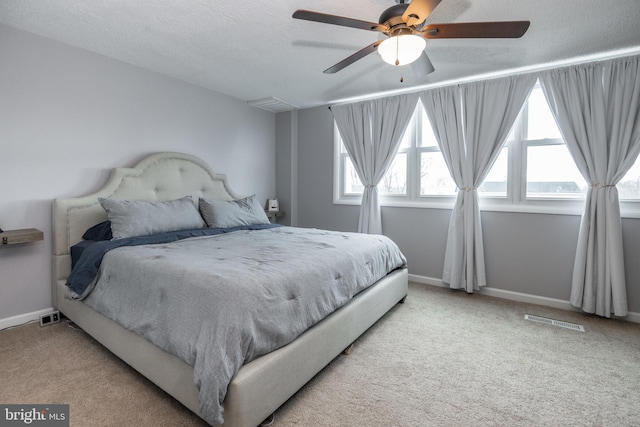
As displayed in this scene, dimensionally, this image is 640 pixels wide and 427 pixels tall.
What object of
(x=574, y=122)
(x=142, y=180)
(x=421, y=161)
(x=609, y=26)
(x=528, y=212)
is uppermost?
(x=609, y=26)

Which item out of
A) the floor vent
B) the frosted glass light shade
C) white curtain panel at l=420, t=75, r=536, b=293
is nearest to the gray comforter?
the frosted glass light shade

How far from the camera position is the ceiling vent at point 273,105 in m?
4.09

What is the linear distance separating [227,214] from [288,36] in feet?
5.93

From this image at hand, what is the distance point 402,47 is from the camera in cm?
176

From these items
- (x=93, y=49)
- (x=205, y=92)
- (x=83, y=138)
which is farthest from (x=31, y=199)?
(x=205, y=92)

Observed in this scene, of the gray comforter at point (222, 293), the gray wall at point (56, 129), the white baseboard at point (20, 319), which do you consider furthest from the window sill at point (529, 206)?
the white baseboard at point (20, 319)

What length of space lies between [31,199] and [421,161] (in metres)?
3.89

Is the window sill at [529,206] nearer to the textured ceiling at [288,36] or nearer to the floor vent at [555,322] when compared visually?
the floor vent at [555,322]

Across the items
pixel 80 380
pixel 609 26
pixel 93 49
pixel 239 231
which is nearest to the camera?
pixel 80 380

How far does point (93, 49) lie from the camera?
8.94 ft

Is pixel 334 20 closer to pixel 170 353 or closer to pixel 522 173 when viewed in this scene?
pixel 170 353

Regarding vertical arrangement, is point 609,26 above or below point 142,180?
above

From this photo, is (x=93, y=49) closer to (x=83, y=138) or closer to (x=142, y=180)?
(x=83, y=138)

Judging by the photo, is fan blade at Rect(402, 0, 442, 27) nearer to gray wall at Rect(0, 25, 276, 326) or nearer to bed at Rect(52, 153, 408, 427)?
bed at Rect(52, 153, 408, 427)
